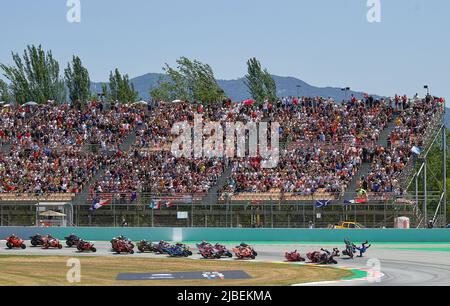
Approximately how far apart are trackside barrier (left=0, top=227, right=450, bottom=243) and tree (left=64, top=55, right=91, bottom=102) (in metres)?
52.8

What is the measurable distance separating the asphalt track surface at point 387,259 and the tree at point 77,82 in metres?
55.9

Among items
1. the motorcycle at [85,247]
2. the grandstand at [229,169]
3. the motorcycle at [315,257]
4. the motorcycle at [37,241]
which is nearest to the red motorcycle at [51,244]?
the motorcycle at [37,241]

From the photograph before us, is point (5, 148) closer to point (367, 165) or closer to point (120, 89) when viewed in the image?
point (367, 165)

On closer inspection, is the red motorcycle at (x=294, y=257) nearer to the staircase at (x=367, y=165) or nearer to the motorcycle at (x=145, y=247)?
the motorcycle at (x=145, y=247)

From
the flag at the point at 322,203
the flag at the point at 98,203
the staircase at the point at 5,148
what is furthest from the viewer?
the staircase at the point at 5,148

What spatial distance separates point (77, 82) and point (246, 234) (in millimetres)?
59213

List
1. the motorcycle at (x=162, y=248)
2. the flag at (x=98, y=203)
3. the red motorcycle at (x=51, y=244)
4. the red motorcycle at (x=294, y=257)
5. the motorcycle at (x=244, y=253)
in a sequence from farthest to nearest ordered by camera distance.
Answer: the flag at (x=98, y=203)
the red motorcycle at (x=51, y=244)
the motorcycle at (x=162, y=248)
the motorcycle at (x=244, y=253)
the red motorcycle at (x=294, y=257)

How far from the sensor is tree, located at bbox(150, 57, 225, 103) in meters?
104

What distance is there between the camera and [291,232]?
47.2 m

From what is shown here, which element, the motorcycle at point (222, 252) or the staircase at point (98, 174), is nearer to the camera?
the motorcycle at point (222, 252)

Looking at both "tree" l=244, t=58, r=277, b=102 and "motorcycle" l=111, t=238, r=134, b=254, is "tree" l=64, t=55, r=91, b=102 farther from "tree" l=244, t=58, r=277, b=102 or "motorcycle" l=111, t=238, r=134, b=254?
"motorcycle" l=111, t=238, r=134, b=254

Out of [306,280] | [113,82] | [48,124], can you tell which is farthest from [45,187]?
[113,82]

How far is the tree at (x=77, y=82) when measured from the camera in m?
102

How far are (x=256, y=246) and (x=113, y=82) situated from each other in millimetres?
74101
